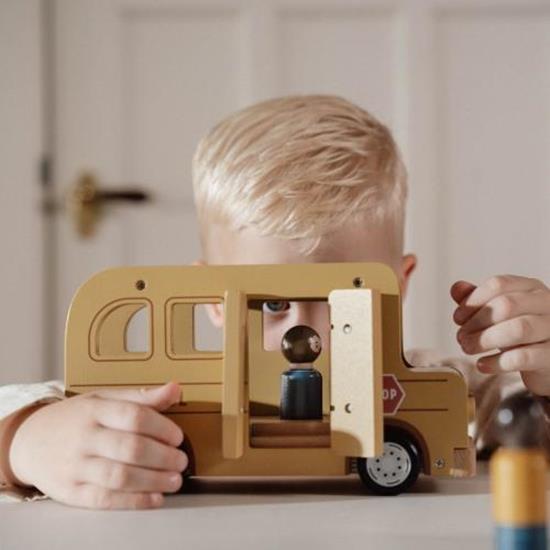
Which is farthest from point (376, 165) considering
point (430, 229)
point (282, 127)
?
point (430, 229)

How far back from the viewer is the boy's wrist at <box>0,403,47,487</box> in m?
0.86

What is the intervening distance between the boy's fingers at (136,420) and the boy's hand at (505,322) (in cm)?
27

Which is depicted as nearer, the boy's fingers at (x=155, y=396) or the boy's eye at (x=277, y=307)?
the boy's fingers at (x=155, y=396)

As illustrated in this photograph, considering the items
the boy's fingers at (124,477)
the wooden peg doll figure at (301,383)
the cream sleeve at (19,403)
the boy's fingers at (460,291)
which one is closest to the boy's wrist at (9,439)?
the cream sleeve at (19,403)

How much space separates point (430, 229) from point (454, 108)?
262 millimetres

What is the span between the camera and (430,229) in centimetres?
231

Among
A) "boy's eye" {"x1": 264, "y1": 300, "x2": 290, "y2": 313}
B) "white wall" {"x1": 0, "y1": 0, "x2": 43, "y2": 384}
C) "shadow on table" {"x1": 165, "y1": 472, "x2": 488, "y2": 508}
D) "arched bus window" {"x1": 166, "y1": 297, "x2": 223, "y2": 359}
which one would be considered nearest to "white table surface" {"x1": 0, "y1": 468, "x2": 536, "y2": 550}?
"shadow on table" {"x1": 165, "y1": 472, "x2": 488, "y2": 508}

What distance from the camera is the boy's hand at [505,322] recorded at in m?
0.91

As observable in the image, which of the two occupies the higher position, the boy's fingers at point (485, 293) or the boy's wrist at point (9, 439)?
the boy's fingers at point (485, 293)

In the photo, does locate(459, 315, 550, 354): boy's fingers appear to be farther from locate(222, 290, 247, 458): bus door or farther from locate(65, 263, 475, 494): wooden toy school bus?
locate(222, 290, 247, 458): bus door

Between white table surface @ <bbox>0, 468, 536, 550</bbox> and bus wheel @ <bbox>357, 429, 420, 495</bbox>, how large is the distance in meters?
0.01

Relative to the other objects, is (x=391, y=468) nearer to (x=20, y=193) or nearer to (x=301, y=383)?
(x=301, y=383)

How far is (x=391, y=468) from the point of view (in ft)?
2.69

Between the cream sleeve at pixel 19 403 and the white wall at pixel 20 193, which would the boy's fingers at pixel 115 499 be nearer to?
the cream sleeve at pixel 19 403
